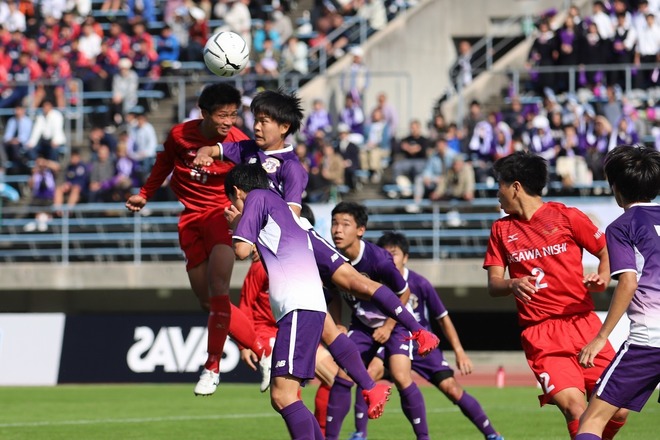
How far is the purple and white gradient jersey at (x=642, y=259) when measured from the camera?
7199 millimetres

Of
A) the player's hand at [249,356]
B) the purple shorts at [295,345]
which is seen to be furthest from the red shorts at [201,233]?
the purple shorts at [295,345]

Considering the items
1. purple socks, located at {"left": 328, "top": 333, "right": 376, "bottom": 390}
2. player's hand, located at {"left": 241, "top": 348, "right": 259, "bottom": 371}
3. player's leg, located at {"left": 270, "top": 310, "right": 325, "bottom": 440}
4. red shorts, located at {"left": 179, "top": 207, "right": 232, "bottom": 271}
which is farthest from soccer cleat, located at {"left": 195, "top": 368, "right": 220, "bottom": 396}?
player's leg, located at {"left": 270, "top": 310, "right": 325, "bottom": 440}

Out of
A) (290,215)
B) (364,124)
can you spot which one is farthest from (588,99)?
(290,215)

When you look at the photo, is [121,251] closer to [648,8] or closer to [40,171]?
[40,171]

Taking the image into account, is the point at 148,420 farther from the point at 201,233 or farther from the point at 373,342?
the point at 201,233

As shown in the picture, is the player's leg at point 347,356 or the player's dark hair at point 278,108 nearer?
the player's leg at point 347,356

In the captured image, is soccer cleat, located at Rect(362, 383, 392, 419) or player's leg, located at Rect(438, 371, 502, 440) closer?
soccer cleat, located at Rect(362, 383, 392, 419)

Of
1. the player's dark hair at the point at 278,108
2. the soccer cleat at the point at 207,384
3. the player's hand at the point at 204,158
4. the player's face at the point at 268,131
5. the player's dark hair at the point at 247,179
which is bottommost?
the soccer cleat at the point at 207,384

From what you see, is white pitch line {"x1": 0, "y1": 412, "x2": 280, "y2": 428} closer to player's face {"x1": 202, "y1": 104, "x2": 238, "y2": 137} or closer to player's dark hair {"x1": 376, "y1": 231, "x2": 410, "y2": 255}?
player's dark hair {"x1": 376, "y1": 231, "x2": 410, "y2": 255}

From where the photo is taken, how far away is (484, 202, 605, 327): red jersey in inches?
338

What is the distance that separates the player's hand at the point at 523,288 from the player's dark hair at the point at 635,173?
1028mm

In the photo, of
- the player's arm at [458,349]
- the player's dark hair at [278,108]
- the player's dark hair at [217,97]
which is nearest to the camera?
the player's dark hair at [278,108]

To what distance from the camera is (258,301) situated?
38.7ft

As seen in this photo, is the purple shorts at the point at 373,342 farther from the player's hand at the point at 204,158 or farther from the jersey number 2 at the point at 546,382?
the jersey number 2 at the point at 546,382
